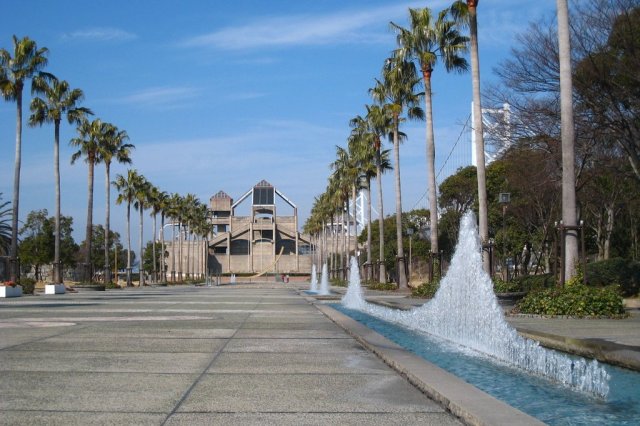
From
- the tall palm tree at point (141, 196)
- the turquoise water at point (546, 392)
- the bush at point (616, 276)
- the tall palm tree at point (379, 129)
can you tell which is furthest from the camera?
the tall palm tree at point (141, 196)

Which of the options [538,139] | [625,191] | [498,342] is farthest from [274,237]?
[498,342]

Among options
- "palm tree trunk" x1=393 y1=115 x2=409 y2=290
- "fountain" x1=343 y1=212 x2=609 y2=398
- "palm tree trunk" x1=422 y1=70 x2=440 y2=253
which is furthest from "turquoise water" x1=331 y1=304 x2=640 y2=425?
"palm tree trunk" x1=393 y1=115 x2=409 y2=290

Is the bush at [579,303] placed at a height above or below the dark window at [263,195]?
below

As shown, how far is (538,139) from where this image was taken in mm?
26938

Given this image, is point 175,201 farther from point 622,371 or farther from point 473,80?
point 622,371

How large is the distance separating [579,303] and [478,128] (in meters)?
9.31

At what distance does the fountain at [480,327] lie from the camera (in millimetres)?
9016

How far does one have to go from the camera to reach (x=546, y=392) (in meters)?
8.10

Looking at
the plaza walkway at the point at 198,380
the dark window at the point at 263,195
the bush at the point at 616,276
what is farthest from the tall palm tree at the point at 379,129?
the dark window at the point at 263,195

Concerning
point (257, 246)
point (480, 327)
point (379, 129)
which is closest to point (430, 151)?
point (379, 129)

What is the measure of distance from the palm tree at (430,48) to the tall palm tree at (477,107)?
16.4 feet

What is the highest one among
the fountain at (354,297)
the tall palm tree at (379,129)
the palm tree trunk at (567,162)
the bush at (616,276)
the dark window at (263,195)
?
Result: the dark window at (263,195)

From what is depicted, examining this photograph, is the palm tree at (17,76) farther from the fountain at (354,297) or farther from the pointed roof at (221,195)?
the pointed roof at (221,195)

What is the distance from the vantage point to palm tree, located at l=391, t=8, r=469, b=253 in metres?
32.2
